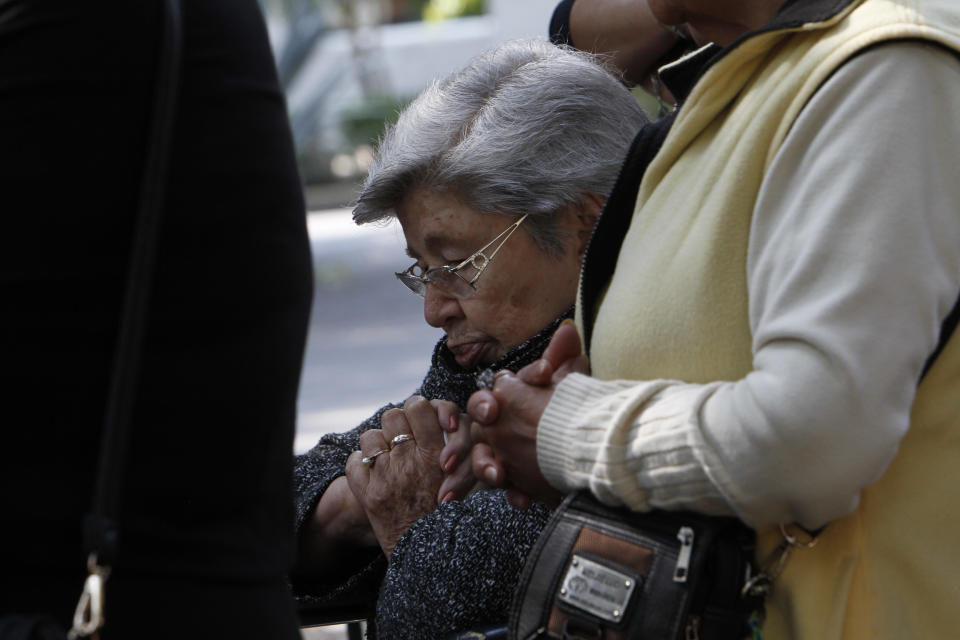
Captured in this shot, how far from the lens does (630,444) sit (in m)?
1.42

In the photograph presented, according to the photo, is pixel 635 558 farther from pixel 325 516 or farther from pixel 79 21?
pixel 325 516

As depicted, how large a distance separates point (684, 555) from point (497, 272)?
39.0 inches

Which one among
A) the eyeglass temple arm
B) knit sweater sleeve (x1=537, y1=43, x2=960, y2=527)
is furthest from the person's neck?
the eyeglass temple arm

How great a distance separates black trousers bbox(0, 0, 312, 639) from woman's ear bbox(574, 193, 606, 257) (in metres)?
1.06

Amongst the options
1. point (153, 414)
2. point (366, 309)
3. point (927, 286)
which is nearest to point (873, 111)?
point (927, 286)

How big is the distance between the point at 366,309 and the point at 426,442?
879cm

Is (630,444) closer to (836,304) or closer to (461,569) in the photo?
(836,304)

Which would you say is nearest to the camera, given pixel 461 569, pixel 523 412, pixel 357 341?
pixel 523 412

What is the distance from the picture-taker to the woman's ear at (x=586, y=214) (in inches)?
88.8

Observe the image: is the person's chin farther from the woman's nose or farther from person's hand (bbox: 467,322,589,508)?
person's hand (bbox: 467,322,589,508)

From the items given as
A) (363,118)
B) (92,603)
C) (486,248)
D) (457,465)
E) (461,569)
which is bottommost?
(363,118)

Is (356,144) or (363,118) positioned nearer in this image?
(363,118)

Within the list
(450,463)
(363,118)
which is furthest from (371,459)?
(363,118)

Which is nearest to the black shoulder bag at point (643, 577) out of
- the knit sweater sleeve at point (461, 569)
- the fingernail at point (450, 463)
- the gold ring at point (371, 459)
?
the knit sweater sleeve at point (461, 569)
